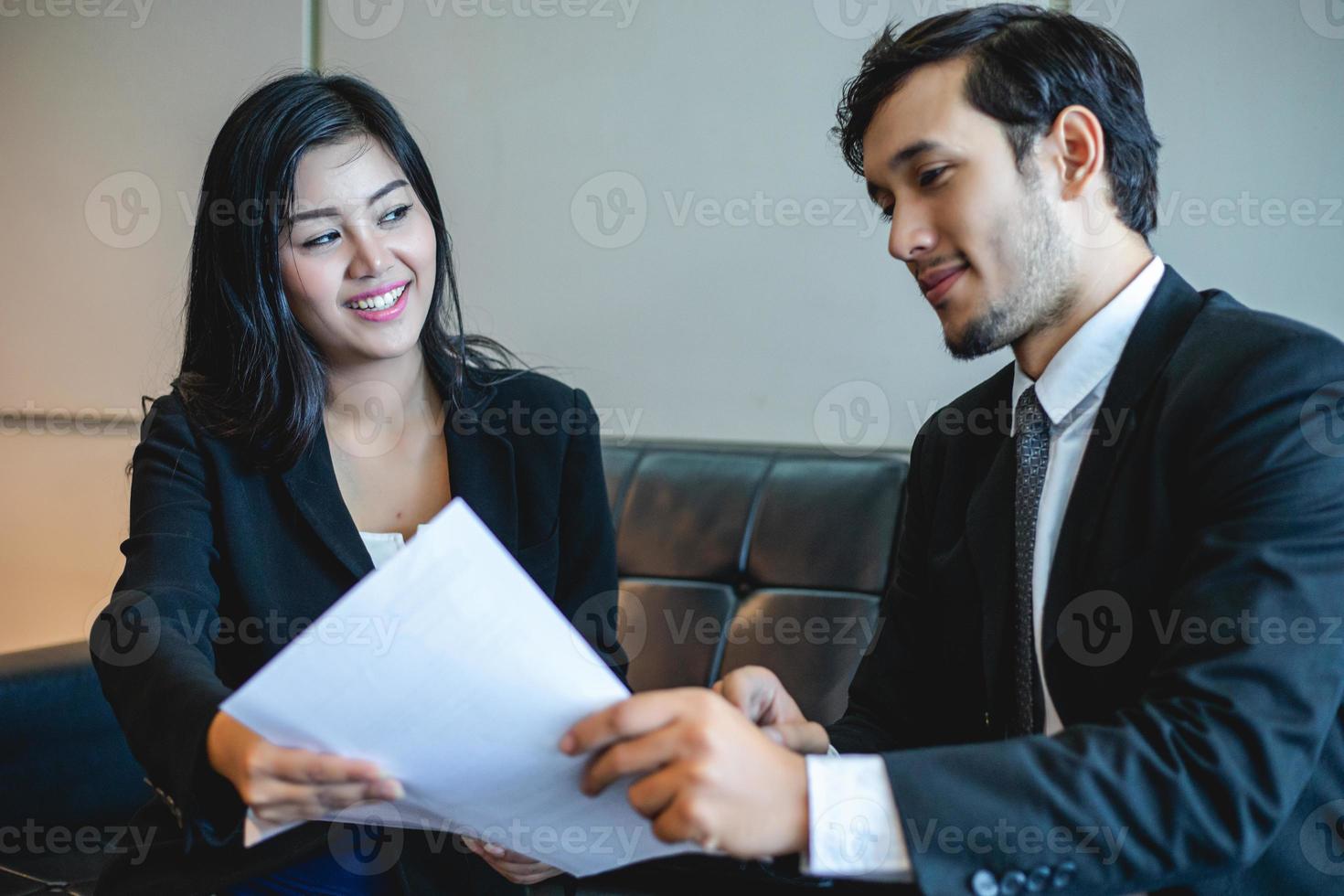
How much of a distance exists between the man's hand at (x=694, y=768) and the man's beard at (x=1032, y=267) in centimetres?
59

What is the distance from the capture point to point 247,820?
92 cm

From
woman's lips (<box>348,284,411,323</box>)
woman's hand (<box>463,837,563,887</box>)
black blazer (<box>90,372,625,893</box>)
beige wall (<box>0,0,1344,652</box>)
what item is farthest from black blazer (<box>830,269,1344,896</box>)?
beige wall (<box>0,0,1344,652</box>)

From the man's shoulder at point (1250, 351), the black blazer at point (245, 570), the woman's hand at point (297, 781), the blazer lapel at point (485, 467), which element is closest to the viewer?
the woman's hand at point (297, 781)

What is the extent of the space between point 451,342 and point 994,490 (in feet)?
2.83

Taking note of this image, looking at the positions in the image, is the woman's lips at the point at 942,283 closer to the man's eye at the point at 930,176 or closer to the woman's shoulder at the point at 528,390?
the man's eye at the point at 930,176

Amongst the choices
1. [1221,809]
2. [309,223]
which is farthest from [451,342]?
[1221,809]

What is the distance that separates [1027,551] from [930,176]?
41 cm

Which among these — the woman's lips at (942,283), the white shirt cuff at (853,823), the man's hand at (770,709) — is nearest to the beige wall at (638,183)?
the woman's lips at (942,283)

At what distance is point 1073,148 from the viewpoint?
1.25m

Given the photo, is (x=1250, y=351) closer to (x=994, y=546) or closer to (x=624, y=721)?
(x=994, y=546)

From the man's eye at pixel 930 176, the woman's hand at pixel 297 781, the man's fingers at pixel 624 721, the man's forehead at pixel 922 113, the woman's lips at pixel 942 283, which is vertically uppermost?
the man's forehead at pixel 922 113

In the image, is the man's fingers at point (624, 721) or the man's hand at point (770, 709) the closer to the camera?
the man's fingers at point (624, 721)

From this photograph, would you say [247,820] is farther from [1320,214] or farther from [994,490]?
[1320,214]

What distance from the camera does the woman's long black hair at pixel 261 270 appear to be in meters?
1.53
